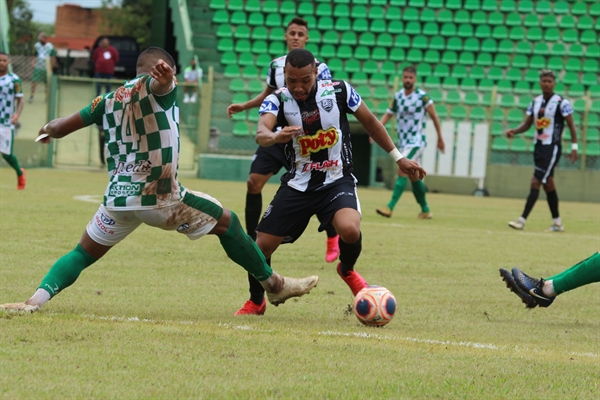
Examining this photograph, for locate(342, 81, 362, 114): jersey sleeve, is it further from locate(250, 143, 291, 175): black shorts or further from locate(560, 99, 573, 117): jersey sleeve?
locate(560, 99, 573, 117): jersey sleeve

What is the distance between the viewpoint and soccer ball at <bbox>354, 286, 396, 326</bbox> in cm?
593

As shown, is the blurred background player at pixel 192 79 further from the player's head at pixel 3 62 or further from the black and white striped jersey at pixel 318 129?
the black and white striped jersey at pixel 318 129

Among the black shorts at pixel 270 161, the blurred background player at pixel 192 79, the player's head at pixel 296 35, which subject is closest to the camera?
the player's head at pixel 296 35

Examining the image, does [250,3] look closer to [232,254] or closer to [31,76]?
[31,76]

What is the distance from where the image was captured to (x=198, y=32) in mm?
28531

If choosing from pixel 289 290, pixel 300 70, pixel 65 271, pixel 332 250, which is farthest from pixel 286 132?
pixel 332 250

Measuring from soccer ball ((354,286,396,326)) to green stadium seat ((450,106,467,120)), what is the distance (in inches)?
741

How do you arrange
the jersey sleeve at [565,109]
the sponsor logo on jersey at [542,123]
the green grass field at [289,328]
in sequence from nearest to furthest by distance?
the green grass field at [289,328] < the jersey sleeve at [565,109] < the sponsor logo on jersey at [542,123]

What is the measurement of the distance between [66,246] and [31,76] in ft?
56.2

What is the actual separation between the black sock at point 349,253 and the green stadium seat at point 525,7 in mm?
23423

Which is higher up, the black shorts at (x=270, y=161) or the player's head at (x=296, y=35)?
the player's head at (x=296, y=35)

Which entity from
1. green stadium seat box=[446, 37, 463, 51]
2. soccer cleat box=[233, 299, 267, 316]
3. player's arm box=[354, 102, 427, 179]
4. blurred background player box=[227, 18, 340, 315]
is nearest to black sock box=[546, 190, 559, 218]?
blurred background player box=[227, 18, 340, 315]

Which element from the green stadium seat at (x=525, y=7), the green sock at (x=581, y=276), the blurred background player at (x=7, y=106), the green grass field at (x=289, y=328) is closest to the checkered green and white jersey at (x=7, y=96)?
the blurred background player at (x=7, y=106)

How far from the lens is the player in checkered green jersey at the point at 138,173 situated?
17.9 feet
